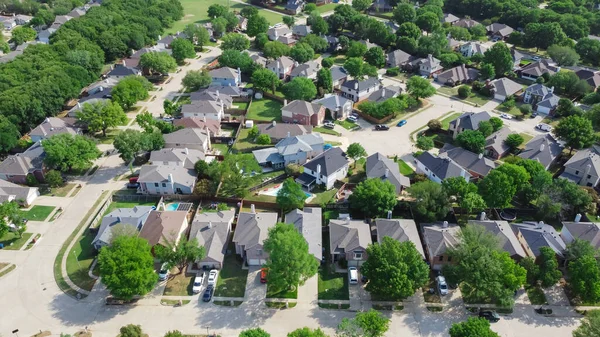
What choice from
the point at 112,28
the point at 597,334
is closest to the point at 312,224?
the point at 597,334

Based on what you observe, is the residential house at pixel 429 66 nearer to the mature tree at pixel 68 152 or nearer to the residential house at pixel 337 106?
the residential house at pixel 337 106

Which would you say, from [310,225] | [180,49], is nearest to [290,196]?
[310,225]

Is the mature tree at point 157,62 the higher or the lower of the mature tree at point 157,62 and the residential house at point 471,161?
the higher

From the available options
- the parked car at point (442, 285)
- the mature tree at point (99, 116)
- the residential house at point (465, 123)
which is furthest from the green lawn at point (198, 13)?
the parked car at point (442, 285)

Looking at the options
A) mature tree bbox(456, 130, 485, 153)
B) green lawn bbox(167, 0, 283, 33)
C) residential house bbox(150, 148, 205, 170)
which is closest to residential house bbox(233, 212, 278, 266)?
residential house bbox(150, 148, 205, 170)

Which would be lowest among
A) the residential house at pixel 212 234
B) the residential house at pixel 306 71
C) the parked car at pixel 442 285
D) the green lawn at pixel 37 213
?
the residential house at pixel 306 71

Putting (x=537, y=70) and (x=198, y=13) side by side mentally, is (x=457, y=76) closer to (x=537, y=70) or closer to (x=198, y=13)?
(x=537, y=70)
